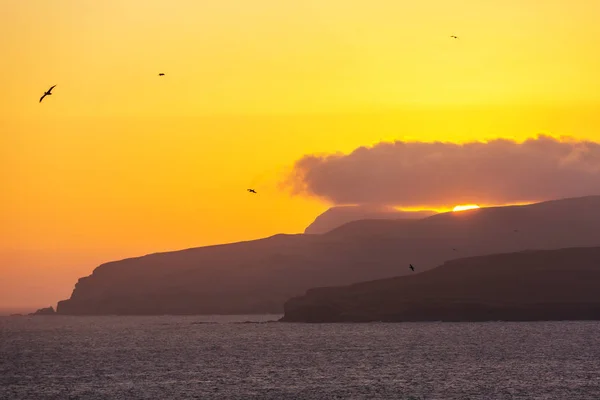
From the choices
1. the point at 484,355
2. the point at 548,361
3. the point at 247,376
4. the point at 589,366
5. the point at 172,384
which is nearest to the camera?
the point at 172,384

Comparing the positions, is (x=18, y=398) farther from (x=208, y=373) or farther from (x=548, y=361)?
(x=548, y=361)

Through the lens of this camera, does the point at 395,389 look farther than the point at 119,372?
No

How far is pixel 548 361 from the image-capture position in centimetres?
17638

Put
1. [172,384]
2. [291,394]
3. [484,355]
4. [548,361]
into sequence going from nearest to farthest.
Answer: [291,394], [172,384], [548,361], [484,355]

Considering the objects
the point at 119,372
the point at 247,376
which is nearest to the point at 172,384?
the point at 247,376

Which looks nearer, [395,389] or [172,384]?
[395,389]

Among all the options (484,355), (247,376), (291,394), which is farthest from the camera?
(484,355)

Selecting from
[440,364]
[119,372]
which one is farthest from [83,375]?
[440,364]

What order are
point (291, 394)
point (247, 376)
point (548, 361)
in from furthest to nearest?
point (548, 361) < point (247, 376) < point (291, 394)

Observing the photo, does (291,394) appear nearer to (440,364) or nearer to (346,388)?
(346,388)

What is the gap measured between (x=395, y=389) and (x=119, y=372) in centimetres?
5265

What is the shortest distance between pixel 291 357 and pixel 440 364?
33.2 metres

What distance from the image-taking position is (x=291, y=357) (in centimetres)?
19538

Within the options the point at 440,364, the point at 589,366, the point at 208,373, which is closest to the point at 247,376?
the point at 208,373
